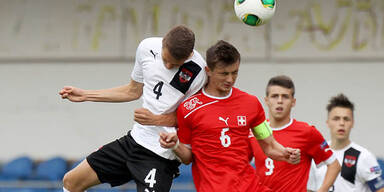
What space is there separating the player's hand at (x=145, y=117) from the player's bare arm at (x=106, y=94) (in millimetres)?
510

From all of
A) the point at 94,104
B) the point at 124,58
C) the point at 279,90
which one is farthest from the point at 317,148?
the point at 94,104

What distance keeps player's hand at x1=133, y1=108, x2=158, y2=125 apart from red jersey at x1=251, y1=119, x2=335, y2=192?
1.32 metres

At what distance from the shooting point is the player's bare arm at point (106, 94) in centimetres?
561

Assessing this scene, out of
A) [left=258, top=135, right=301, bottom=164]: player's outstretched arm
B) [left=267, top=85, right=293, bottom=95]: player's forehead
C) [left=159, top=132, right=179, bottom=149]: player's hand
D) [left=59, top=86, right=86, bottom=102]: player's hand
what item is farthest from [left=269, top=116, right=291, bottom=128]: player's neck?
[left=59, top=86, right=86, bottom=102]: player's hand

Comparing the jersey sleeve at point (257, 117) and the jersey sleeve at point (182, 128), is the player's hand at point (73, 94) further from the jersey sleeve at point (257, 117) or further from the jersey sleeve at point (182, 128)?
the jersey sleeve at point (257, 117)

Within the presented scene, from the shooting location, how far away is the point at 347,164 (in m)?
7.38

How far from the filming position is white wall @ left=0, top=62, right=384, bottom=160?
10.3m

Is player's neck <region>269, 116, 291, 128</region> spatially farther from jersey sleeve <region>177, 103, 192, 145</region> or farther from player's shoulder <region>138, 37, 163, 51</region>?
player's shoulder <region>138, 37, 163, 51</region>

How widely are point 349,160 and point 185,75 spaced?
2778mm

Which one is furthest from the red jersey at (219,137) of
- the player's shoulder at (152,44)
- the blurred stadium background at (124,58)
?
the blurred stadium background at (124,58)

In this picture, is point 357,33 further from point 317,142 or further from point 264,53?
point 317,142

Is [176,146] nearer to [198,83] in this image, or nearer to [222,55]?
[198,83]

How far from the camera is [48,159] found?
10445 mm

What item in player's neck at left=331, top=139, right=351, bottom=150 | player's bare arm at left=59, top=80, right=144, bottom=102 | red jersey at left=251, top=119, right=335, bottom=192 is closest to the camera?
player's bare arm at left=59, top=80, right=144, bottom=102
